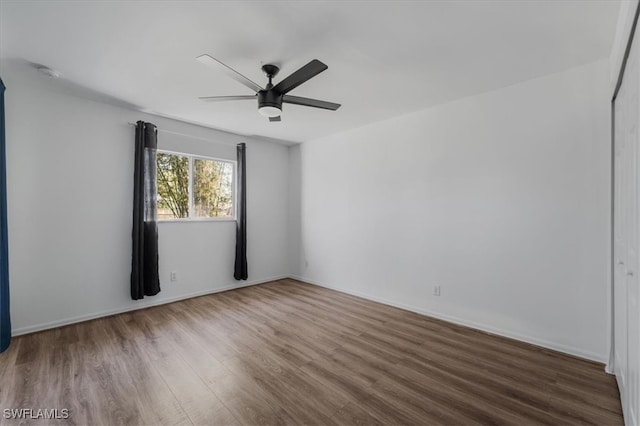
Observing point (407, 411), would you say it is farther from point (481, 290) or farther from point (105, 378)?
point (105, 378)

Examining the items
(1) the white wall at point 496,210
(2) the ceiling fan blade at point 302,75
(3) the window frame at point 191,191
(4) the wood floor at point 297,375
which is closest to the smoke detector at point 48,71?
(3) the window frame at point 191,191

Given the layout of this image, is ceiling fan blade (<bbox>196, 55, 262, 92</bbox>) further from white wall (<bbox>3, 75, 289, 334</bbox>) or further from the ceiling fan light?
white wall (<bbox>3, 75, 289, 334</bbox>)

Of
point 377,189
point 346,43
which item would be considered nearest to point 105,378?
point 346,43

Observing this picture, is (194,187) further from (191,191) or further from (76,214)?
(76,214)

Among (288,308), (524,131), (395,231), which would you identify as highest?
A: (524,131)

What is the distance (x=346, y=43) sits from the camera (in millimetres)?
2117

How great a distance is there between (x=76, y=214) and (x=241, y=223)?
6.67ft

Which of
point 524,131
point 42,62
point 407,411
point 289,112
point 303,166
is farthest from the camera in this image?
point 303,166

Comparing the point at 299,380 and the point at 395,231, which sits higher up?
the point at 395,231

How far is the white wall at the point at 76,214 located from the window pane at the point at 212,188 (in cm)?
22

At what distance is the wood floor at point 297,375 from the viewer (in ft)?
5.71

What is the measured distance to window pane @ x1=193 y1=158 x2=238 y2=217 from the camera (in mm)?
4273

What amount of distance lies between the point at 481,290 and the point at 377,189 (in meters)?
1.77

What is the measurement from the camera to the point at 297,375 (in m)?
2.14
